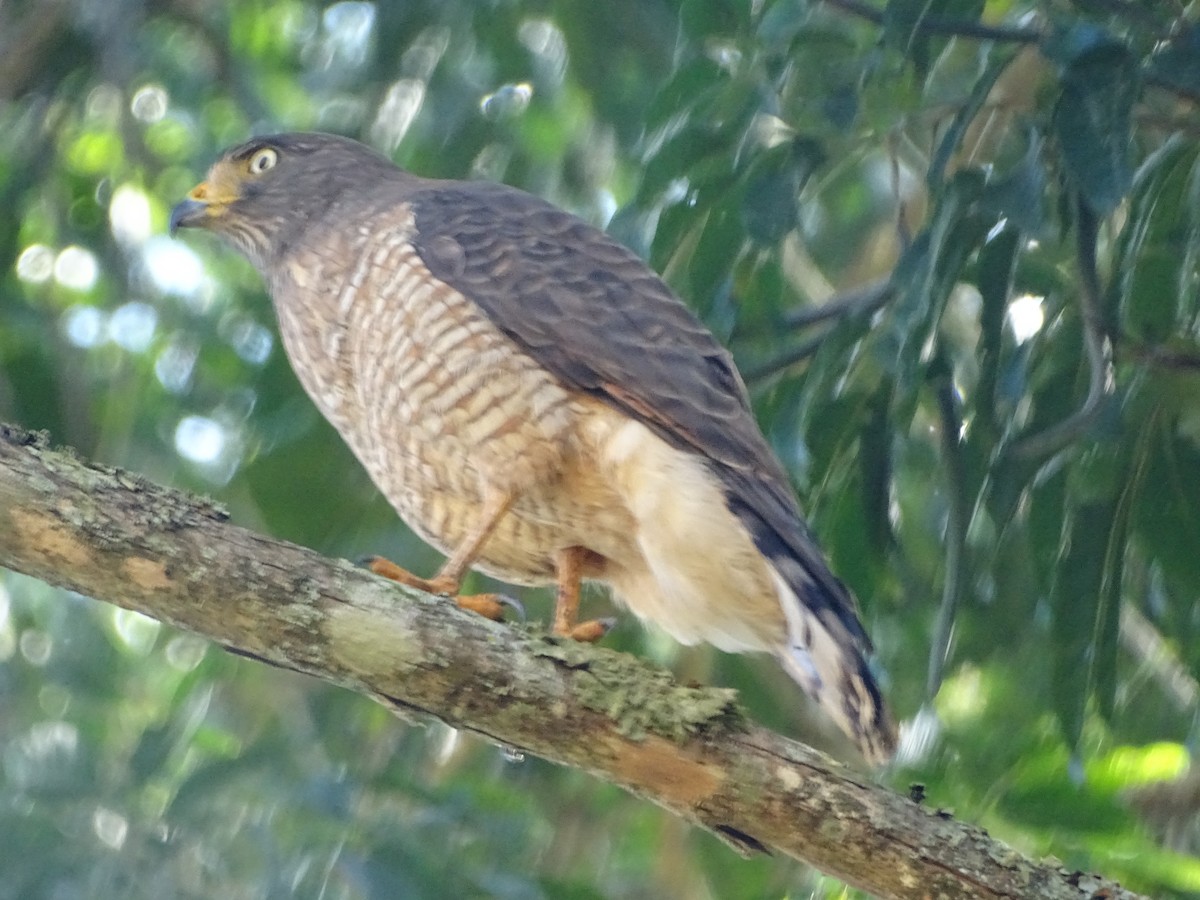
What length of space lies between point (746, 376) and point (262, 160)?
1.45 metres

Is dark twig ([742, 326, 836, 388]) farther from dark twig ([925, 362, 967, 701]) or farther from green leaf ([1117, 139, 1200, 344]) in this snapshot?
green leaf ([1117, 139, 1200, 344])

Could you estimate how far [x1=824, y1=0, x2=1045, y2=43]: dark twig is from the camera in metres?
3.07

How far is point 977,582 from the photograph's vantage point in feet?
12.9

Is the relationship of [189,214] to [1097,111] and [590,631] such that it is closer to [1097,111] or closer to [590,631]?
[590,631]

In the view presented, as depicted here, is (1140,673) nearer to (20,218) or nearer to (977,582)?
(977,582)

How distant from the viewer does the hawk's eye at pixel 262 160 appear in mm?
A: 4230

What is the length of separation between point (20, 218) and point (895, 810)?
12.2ft

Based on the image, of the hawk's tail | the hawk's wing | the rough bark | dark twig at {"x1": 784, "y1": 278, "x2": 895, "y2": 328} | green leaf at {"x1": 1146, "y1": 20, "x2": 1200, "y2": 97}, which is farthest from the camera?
dark twig at {"x1": 784, "y1": 278, "x2": 895, "y2": 328}

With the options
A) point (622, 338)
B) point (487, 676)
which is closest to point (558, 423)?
point (622, 338)

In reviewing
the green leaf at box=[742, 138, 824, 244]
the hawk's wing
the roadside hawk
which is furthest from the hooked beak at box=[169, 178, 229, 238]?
the green leaf at box=[742, 138, 824, 244]

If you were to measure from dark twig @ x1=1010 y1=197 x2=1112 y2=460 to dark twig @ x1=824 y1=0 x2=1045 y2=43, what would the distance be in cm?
36

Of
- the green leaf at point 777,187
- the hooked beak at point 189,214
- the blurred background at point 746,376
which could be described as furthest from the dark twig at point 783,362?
the hooked beak at point 189,214

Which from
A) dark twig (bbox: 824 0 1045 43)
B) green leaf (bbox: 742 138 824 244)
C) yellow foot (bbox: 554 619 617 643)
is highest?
dark twig (bbox: 824 0 1045 43)

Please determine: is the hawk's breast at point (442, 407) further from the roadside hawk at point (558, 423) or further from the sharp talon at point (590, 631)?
the sharp talon at point (590, 631)
